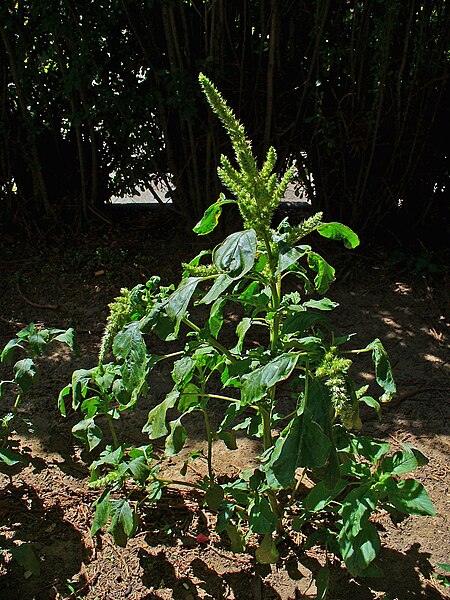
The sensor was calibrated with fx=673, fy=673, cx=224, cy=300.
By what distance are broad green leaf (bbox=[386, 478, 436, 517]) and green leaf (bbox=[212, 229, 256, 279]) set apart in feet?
2.56

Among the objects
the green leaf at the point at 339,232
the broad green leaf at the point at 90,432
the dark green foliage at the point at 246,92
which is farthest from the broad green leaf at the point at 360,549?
the dark green foliage at the point at 246,92

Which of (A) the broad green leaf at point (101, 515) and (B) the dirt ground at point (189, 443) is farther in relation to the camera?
(B) the dirt ground at point (189, 443)

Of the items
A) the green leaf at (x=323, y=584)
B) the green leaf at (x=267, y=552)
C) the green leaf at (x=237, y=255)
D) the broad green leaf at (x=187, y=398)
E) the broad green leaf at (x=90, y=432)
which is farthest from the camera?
the broad green leaf at (x=90, y=432)

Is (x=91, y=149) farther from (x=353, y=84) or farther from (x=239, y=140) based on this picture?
(x=239, y=140)

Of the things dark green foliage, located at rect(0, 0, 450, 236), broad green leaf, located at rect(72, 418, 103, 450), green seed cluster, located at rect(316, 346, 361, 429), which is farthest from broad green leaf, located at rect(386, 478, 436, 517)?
dark green foliage, located at rect(0, 0, 450, 236)

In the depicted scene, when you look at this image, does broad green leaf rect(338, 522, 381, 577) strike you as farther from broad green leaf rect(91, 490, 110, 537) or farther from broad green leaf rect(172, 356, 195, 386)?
broad green leaf rect(91, 490, 110, 537)

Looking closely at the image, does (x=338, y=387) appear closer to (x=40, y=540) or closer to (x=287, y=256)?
(x=287, y=256)

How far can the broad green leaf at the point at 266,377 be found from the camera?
1686mm

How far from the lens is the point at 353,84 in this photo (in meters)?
4.37

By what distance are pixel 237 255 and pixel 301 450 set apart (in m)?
0.52

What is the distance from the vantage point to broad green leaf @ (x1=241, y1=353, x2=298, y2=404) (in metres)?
1.69

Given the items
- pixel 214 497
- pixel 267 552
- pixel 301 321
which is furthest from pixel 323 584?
pixel 301 321

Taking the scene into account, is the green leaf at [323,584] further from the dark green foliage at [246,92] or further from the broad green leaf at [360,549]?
the dark green foliage at [246,92]

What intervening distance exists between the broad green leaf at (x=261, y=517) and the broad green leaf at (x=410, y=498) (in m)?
0.39
